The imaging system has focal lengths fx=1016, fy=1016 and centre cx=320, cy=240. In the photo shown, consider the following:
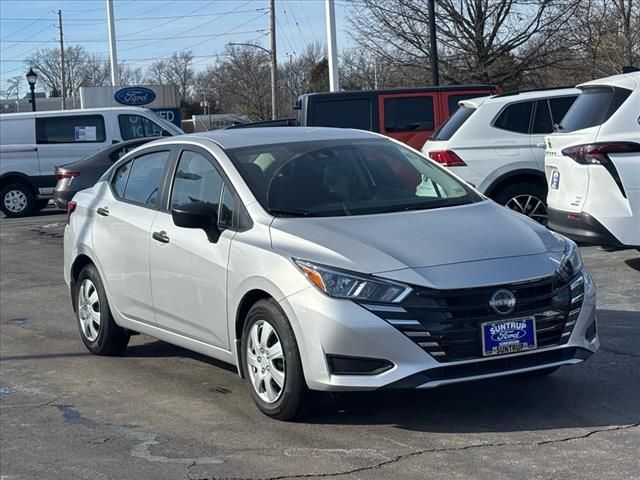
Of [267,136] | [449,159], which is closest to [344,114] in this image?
[449,159]

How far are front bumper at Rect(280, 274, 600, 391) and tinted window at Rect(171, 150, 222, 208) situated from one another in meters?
1.30

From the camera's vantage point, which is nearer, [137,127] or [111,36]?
[137,127]

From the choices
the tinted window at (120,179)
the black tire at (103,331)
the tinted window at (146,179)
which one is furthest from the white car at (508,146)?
the black tire at (103,331)

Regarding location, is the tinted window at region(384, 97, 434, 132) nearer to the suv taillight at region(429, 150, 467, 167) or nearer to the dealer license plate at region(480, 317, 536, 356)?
the suv taillight at region(429, 150, 467, 167)

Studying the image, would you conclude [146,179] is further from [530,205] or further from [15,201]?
[15,201]

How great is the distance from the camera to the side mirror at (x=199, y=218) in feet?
20.0

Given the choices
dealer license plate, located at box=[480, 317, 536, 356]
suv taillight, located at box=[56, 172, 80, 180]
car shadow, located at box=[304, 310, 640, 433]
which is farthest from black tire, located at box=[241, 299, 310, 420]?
suv taillight, located at box=[56, 172, 80, 180]

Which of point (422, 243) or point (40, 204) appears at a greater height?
point (422, 243)

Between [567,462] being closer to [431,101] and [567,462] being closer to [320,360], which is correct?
[320,360]

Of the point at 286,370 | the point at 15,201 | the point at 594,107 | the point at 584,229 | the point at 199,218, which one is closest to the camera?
the point at 286,370

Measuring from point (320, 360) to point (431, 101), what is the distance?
35.8 feet

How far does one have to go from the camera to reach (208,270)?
6141 millimetres

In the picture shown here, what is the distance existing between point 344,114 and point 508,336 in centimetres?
1032

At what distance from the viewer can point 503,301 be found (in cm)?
525
